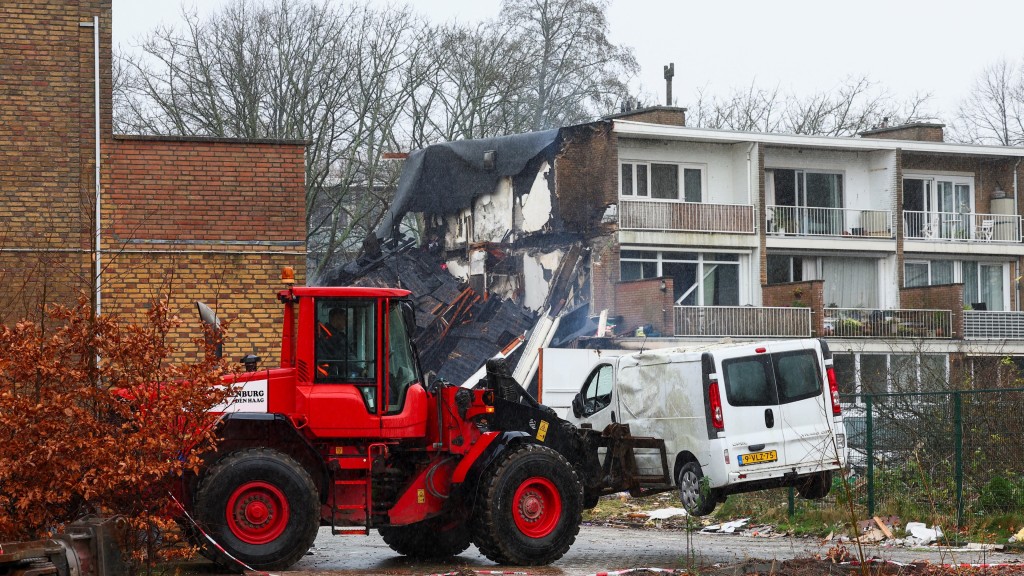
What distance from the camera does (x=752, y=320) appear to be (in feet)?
115

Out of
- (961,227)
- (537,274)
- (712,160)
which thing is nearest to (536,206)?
(537,274)

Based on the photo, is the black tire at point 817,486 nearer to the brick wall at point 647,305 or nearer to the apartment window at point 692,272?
the brick wall at point 647,305

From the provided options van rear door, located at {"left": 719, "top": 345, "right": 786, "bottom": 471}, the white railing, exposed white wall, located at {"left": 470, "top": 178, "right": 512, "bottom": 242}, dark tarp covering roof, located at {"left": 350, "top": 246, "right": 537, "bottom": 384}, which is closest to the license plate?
van rear door, located at {"left": 719, "top": 345, "right": 786, "bottom": 471}

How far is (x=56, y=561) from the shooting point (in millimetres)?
7855

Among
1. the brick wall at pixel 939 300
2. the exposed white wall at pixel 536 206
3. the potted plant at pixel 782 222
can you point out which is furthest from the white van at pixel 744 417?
the brick wall at pixel 939 300

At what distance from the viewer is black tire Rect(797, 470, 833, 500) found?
13195 millimetres

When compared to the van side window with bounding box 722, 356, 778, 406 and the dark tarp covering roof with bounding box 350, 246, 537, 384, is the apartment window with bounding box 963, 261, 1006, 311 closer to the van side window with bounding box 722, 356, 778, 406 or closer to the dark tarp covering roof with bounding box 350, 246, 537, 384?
the dark tarp covering roof with bounding box 350, 246, 537, 384

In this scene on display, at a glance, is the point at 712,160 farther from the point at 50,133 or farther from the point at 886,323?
the point at 50,133

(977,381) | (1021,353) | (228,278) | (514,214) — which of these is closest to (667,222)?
(514,214)

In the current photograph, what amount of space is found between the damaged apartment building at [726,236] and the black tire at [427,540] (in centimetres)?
1768

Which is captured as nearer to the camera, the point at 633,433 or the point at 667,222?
the point at 633,433

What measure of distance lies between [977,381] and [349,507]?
1314 centimetres

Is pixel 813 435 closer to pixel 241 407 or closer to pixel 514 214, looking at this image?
pixel 241 407

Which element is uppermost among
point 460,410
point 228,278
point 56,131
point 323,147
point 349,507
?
point 323,147
